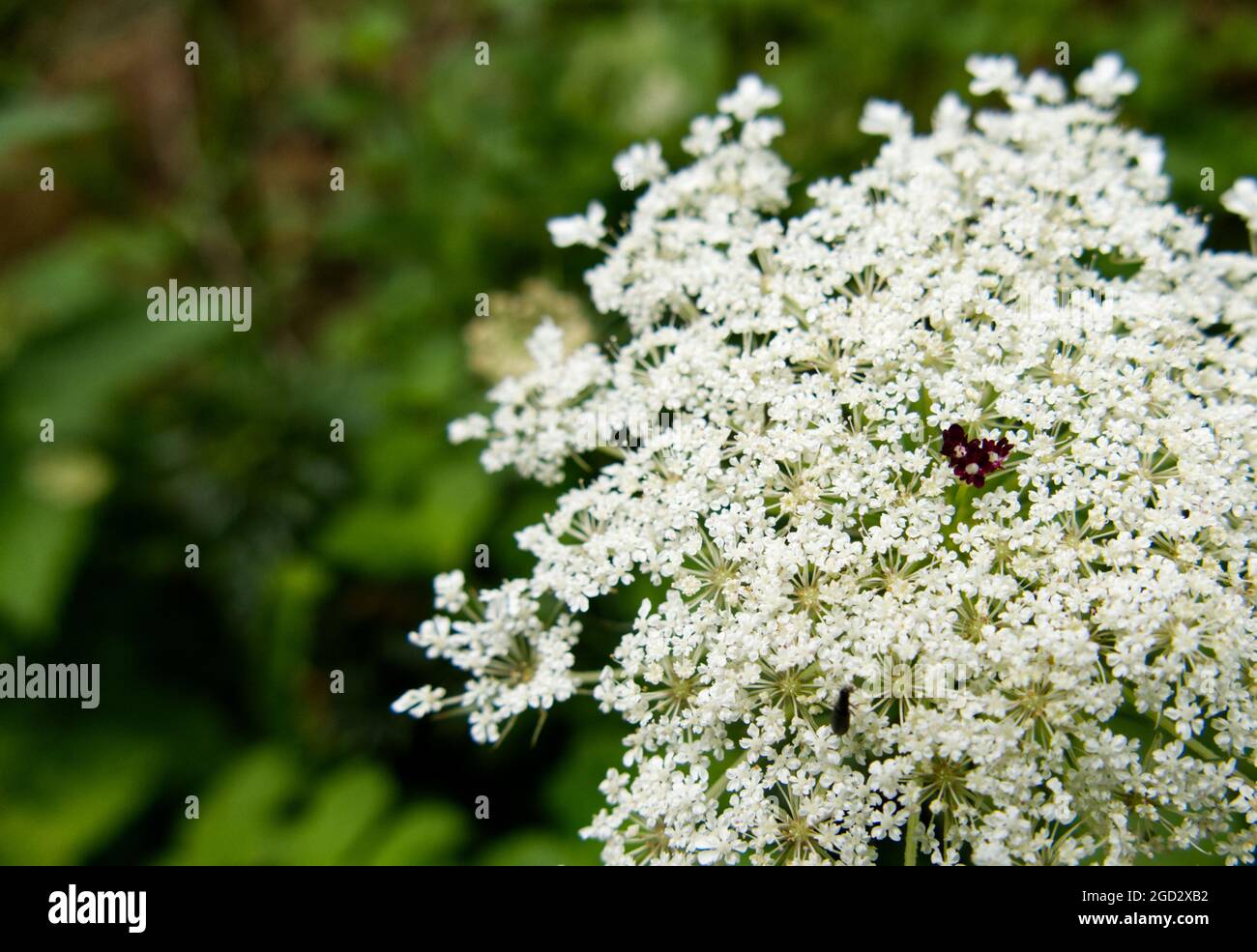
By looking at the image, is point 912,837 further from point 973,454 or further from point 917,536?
point 973,454

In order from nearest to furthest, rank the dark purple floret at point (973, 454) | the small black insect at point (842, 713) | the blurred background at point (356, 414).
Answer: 1. the small black insect at point (842, 713)
2. the dark purple floret at point (973, 454)
3. the blurred background at point (356, 414)

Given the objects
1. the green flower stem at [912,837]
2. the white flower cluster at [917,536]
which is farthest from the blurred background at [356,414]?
the green flower stem at [912,837]

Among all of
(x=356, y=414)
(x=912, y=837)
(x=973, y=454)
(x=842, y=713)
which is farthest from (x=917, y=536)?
(x=356, y=414)

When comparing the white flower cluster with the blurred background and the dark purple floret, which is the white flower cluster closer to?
the dark purple floret

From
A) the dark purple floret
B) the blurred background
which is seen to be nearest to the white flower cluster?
the dark purple floret

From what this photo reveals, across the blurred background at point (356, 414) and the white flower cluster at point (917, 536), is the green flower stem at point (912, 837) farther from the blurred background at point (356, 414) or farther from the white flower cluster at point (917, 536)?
the blurred background at point (356, 414)
